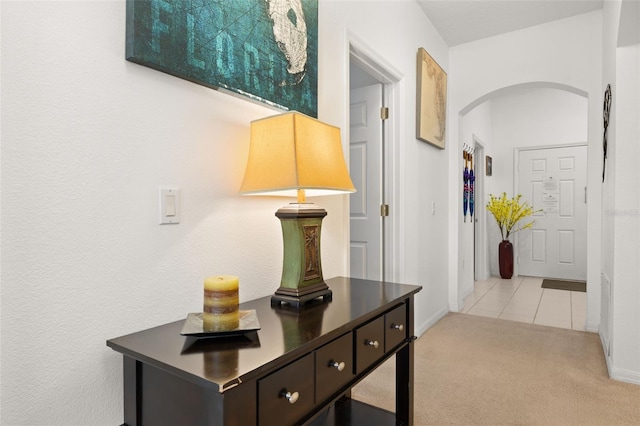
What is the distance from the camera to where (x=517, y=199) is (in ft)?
19.1

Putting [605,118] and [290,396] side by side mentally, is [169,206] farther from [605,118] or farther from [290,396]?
[605,118]

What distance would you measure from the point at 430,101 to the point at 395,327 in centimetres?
239

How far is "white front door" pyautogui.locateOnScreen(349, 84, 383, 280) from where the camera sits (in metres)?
2.93

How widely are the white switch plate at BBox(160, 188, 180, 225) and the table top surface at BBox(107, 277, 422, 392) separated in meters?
0.32

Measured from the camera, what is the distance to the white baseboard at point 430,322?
315cm

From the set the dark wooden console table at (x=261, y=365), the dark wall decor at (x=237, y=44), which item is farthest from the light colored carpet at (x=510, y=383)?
the dark wall decor at (x=237, y=44)

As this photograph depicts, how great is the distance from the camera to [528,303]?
4.27m

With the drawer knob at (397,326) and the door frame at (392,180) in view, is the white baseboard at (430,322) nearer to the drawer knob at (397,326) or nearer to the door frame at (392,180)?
the door frame at (392,180)

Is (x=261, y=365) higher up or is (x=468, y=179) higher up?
(x=468, y=179)

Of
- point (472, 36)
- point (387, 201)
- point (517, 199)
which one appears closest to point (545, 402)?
point (387, 201)

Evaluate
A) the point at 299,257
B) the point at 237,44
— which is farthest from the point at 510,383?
the point at 237,44

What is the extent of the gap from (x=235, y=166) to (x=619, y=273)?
8.00 feet

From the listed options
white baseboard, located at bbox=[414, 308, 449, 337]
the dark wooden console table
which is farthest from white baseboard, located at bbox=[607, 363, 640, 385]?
the dark wooden console table

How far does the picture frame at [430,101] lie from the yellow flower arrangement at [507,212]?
2560mm
